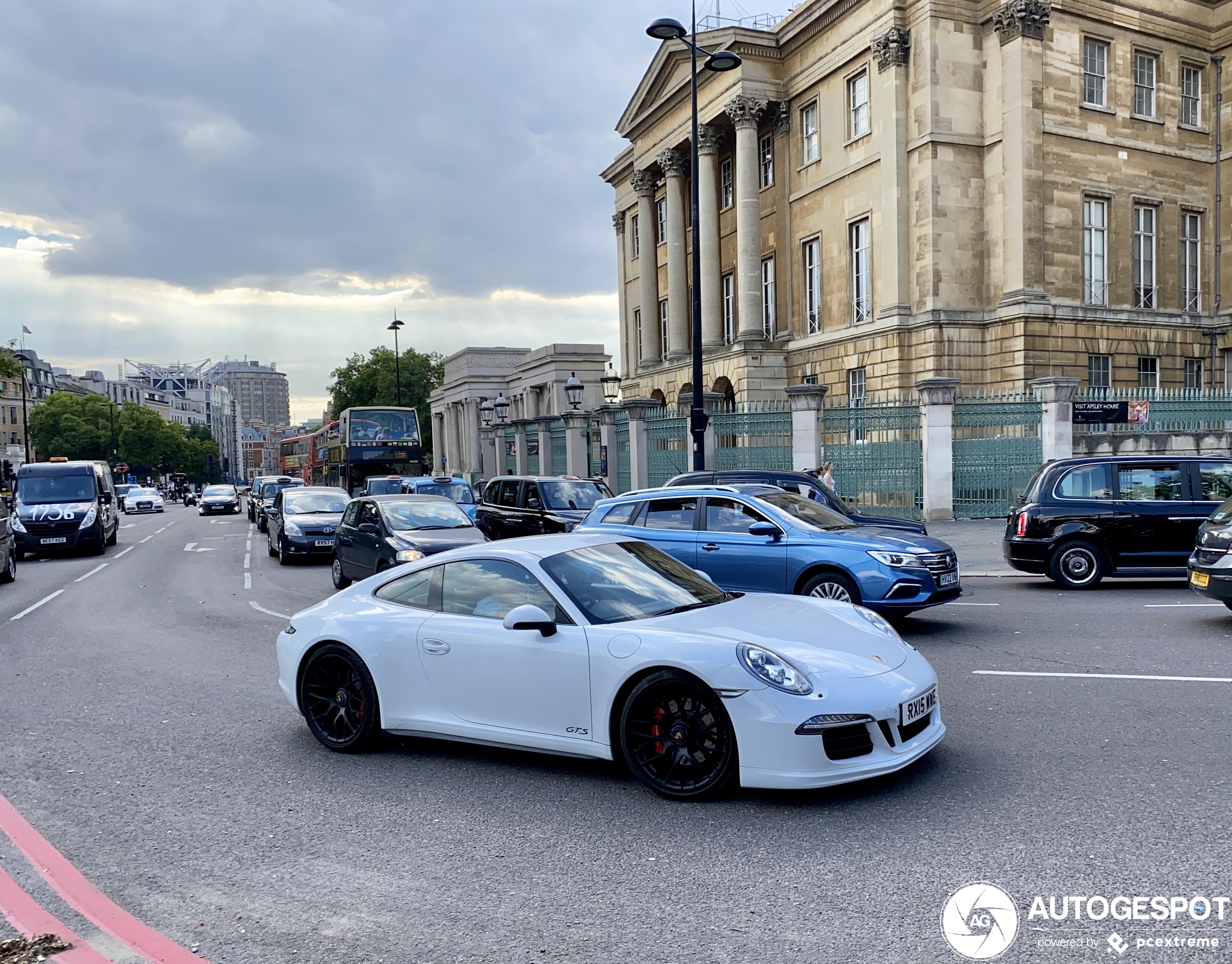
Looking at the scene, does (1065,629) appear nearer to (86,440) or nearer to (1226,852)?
(1226,852)

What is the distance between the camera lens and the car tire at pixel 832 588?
962 centimetres

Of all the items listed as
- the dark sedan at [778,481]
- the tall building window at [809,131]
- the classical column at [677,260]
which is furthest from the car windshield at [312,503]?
the classical column at [677,260]

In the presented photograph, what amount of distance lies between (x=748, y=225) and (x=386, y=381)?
2594 inches

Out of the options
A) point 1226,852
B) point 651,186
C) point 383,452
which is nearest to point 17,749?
point 1226,852

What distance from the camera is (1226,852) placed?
4.03 m

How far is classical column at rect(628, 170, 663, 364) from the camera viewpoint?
46.1 metres

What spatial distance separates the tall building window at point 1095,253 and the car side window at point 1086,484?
21.8 metres

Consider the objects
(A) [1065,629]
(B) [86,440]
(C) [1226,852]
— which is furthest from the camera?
(B) [86,440]

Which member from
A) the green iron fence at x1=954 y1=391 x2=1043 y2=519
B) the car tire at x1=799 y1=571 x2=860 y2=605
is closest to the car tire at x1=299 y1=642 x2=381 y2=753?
the car tire at x1=799 y1=571 x2=860 y2=605

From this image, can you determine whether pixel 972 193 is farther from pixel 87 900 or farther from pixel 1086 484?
pixel 87 900

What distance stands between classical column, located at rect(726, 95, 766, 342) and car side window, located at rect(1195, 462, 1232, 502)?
24.8 meters

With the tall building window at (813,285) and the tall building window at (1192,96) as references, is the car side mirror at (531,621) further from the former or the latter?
the tall building window at (1192,96)

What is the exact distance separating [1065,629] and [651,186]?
39.6 m

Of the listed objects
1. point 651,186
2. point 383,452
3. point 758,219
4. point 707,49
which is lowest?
point 383,452
